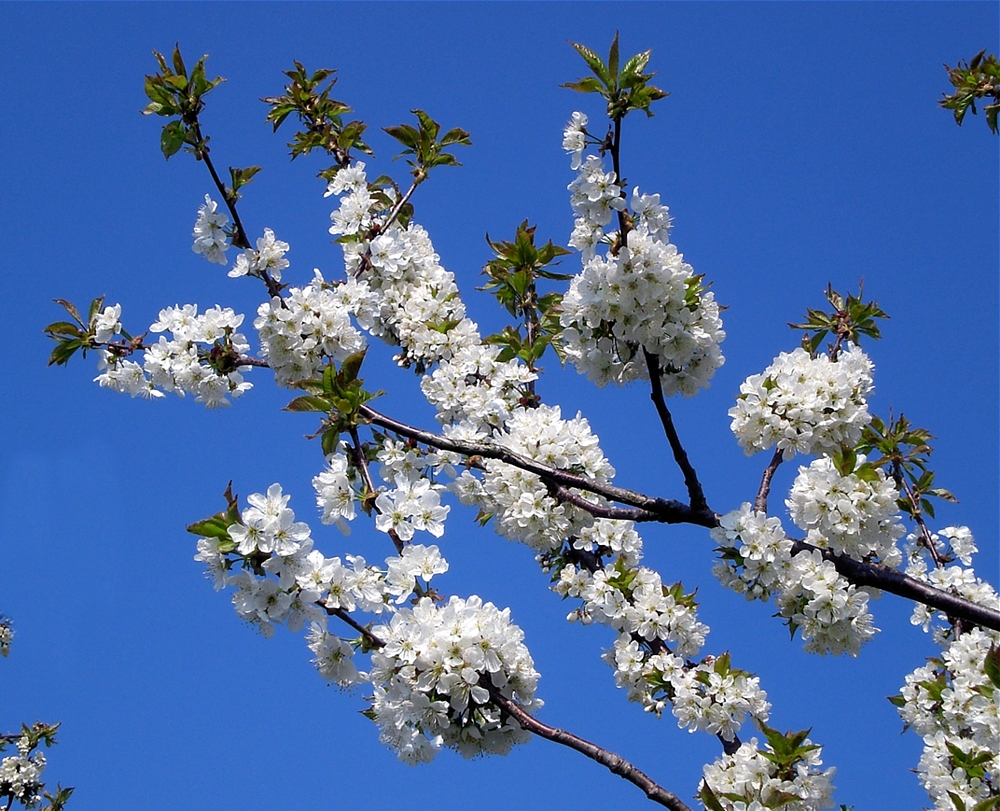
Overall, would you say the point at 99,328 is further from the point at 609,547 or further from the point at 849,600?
the point at 849,600

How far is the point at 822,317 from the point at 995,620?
6.46 ft

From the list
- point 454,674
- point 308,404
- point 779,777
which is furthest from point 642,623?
point 308,404

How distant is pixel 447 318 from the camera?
17.0 feet

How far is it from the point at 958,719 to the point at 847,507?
2.47 meters

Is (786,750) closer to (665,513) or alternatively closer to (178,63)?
(665,513)

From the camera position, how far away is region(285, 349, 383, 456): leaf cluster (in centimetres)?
330

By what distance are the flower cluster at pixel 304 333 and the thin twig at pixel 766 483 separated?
207 cm

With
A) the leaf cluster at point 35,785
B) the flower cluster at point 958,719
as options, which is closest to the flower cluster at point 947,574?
the flower cluster at point 958,719

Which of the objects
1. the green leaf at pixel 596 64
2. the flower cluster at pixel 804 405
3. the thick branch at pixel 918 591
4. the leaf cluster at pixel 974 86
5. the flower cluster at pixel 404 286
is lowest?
the thick branch at pixel 918 591

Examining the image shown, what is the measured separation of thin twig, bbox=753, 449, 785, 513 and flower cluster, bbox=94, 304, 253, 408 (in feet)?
9.09

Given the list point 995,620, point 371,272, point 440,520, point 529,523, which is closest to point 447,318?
point 371,272

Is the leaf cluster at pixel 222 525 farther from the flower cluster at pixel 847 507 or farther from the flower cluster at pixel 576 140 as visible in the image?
the flower cluster at pixel 847 507

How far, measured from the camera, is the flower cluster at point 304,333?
4.22 m

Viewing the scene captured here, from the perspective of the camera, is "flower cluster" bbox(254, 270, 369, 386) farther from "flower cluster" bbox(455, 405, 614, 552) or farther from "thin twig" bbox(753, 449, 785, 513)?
"thin twig" bbox(753, 449, 785, 513)
